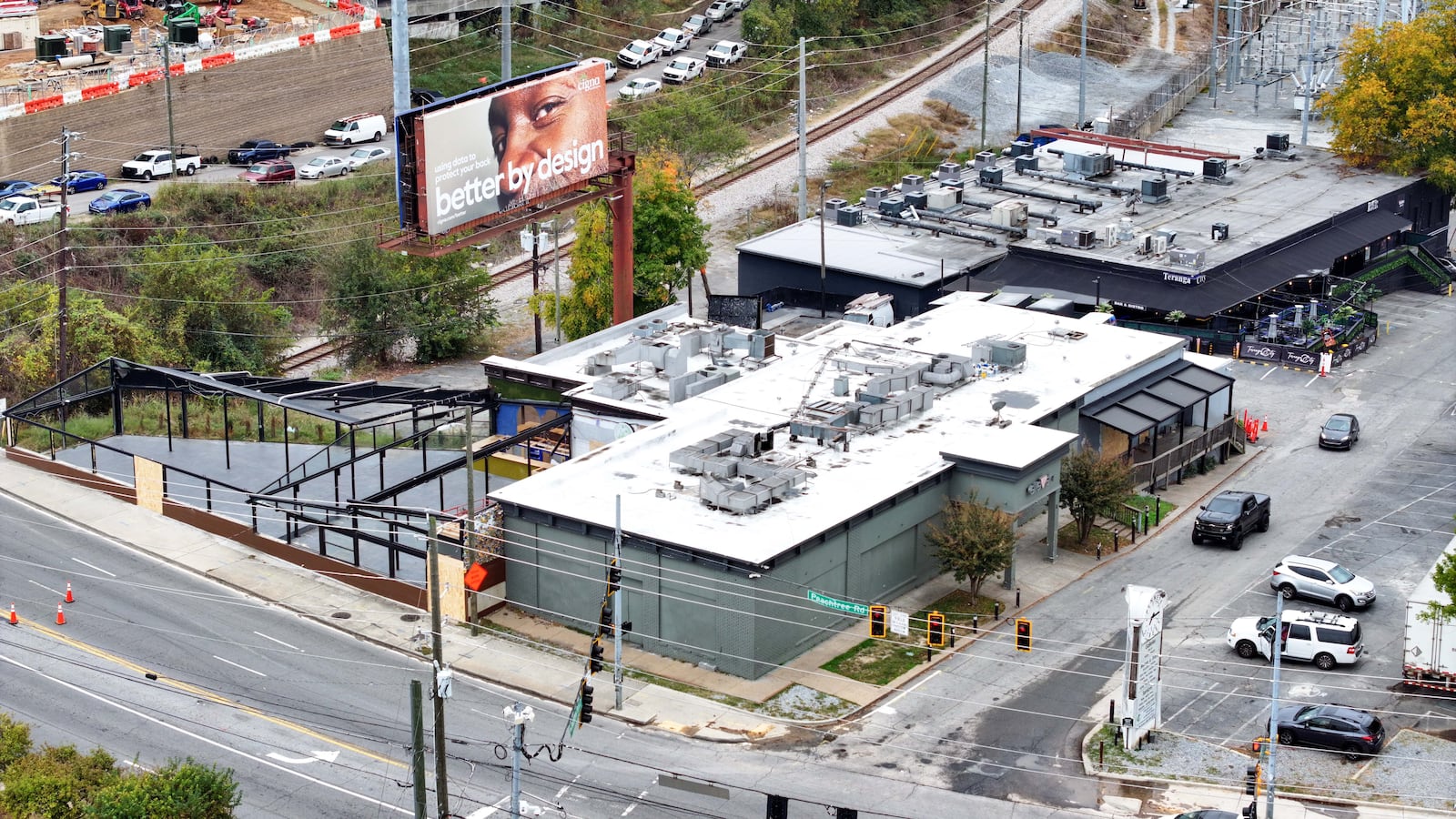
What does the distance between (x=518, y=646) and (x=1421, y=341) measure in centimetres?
5033

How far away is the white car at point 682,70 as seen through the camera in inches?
4914

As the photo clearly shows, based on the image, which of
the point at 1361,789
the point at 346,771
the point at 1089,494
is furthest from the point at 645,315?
the point at 1361,789

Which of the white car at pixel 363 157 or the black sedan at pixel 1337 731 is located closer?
the black sedan at pixel 1337 731

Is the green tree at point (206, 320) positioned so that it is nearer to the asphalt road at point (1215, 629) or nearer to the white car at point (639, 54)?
the asphalt road at point (1215, 629)

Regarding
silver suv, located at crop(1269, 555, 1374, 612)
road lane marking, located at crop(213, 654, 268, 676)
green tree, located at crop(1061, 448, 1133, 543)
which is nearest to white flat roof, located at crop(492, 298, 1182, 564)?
green tree, located at crop(1061, 448, 1133, 543)

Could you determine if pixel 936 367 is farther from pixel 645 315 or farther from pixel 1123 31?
pixel 1123 31

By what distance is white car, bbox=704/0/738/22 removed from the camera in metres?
138

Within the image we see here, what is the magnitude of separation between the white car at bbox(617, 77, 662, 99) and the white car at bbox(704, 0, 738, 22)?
16419 millimetres

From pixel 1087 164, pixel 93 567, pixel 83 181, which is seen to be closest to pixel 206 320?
pixel 83 181

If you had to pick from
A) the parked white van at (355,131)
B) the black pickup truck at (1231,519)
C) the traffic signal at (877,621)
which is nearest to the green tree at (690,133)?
the parked white van at (355,131)

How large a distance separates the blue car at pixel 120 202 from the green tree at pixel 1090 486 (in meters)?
54.7

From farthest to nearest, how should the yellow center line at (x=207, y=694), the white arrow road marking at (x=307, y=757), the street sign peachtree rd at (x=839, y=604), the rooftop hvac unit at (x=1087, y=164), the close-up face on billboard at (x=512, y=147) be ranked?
1. the rooftop hvac unit at (x=1087, y=164)
2. the close-up face on billboard at (x=512, y=147)
3. the street sign peachtree rd at (x=839, y=604)
4. the yellow center line at (x=207, y=694)
5. the white arrow road marking at (x=307, y=757)

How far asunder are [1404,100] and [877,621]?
64414 millimetres

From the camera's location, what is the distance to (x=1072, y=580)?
6425cm
